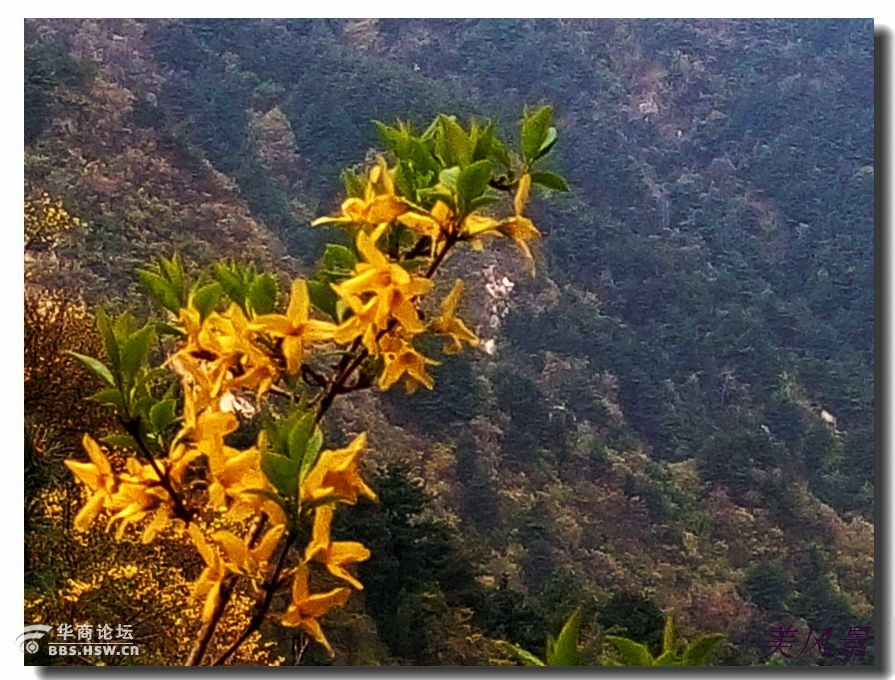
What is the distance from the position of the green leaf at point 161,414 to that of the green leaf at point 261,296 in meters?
0.12

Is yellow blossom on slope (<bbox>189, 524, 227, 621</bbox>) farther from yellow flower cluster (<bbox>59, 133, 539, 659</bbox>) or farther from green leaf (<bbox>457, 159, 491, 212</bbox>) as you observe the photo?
green leaf (<bbox>457, 159, 491, 212</bbox>)

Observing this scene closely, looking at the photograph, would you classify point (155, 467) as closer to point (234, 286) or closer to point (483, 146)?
point (234, 286)

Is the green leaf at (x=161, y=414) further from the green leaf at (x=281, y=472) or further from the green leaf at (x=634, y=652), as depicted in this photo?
the green leaf at (x=634, y=652)

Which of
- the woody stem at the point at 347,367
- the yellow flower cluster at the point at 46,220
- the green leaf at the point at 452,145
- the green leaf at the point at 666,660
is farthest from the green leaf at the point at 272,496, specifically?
the yellow flower cluster at the point at 46,220

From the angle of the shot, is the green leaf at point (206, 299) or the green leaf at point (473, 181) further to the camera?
the green leaf at point (206, 299)

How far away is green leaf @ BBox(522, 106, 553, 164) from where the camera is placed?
0.99 meters

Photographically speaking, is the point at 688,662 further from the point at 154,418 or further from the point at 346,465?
the point at 154,418

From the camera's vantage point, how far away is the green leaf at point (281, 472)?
90cm

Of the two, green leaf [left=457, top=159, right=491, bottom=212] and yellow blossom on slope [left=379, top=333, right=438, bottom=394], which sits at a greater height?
green leaf [left=457, top=159, right=491, bottom=212]

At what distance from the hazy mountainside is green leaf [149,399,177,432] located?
1.48 ft

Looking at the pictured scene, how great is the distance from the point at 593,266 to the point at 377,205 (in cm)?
55

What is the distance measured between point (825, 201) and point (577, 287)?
0.35 m

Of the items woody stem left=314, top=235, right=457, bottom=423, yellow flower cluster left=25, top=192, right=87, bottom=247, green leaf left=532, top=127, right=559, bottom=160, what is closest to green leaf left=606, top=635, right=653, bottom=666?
woody stem left=314, top=235, right=457, bottom=423

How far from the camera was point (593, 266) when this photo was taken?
57.3 inches
